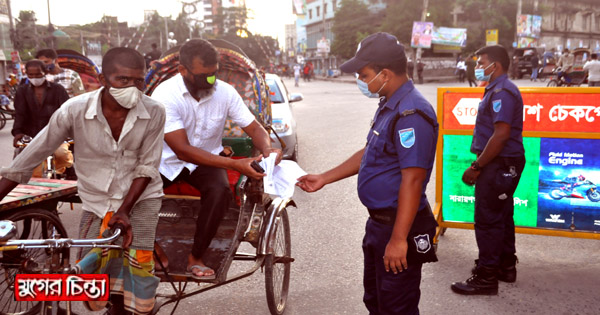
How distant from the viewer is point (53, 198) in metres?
3.89

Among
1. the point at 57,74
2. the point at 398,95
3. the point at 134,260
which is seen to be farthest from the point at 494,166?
the point at 57,74

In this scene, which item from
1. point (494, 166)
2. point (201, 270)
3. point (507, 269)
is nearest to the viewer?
point (201, 270)

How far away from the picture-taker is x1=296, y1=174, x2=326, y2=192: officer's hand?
3359 millimetres

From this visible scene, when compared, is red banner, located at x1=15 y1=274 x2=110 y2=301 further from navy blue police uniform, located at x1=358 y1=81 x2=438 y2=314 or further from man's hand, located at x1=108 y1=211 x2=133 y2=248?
navy blue police uniform, located at x1=358 y1=81 x2=438 y2=314

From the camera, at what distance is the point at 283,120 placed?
961cm

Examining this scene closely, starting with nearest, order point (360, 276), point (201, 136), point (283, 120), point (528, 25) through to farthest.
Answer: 1. point (201, 136)
2. point (360, 276)
3. point (283, 120)
4. point (528, 25)

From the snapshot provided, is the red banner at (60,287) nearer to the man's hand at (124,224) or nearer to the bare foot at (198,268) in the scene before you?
the man's hand at (124,224)

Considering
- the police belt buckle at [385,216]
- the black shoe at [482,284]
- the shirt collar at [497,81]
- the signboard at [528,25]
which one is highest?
the signboard at [528,25]

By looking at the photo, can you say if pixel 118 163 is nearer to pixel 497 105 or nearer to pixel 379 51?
pixel 379 51

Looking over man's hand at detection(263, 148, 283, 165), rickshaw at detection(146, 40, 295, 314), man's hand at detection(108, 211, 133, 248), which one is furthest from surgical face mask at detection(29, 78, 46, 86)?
man's hand at detection(108, 211, 133, 248)

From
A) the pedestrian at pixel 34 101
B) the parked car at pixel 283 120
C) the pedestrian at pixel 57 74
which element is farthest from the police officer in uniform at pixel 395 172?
the pedestrian at pixel 57 74

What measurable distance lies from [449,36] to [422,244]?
1782 inches

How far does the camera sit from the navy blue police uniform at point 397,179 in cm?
261

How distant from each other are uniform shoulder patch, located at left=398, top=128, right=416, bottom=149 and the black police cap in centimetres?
37
